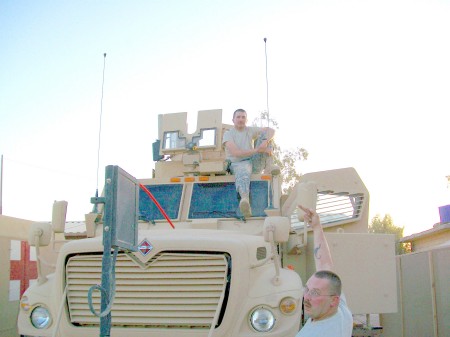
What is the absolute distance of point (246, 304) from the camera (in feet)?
16.2

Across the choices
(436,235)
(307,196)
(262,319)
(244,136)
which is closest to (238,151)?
(244,136)

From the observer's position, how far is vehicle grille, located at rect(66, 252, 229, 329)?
493cm

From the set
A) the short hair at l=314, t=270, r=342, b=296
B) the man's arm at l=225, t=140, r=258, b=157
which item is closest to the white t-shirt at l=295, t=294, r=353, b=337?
the short hair at l=314, t=270, r=342, b=296

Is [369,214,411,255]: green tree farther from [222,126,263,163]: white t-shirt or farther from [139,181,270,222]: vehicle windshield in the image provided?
[139,181,270,222]: vehicle windshield

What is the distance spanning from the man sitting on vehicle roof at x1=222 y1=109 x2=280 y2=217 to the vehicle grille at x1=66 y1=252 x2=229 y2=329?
5.73 feet

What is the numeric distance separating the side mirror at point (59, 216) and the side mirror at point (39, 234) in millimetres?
393

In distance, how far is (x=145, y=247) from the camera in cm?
504

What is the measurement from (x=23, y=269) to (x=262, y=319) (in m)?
5.39

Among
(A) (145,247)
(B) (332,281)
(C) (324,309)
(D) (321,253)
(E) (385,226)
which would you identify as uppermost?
(E) (385,226)

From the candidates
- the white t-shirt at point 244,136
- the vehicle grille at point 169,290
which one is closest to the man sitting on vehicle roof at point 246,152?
the white t-shirt at point 244,136

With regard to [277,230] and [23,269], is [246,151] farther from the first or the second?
[23,269]

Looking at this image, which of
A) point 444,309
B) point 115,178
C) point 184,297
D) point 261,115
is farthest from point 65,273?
point 261,115

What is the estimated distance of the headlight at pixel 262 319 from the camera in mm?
4859

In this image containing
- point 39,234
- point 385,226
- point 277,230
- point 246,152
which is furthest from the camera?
point 385,226
